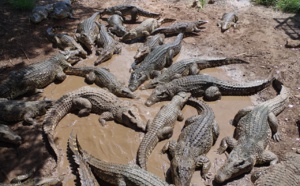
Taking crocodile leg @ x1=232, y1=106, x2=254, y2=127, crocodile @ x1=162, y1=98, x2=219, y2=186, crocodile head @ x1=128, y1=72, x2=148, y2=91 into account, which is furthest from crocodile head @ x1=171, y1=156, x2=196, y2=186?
crocodile head @ x1=128, y1=72, x2=148, y2=91

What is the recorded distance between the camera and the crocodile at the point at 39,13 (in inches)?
377

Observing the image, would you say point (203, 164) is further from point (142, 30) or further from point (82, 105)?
point (142, 30)

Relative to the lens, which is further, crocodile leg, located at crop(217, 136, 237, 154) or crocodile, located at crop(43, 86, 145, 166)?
crocodile, located at crop(43, 86, 145, 166)

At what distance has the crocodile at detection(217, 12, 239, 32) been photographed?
9.29 m

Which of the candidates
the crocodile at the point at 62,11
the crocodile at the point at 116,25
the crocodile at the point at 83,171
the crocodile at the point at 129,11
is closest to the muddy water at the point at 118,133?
the crocodile at the point at 83,171

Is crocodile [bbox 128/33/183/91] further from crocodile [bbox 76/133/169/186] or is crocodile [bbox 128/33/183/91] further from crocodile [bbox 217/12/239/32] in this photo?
crocodile [bbox 76/133/169/186]

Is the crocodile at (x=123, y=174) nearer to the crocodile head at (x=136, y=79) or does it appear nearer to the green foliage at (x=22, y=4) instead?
the crocodile head at (x=136, y=79)

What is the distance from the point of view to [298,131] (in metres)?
6.15

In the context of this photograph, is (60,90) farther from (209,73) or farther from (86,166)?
(209,73)

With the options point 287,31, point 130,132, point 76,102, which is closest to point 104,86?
Result: point 76,102

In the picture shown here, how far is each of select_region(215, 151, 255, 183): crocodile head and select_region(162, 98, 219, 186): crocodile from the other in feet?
0.85

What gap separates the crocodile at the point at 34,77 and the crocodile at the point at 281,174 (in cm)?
493

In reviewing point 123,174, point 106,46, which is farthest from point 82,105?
point 106,46

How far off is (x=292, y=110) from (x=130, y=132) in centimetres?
346
